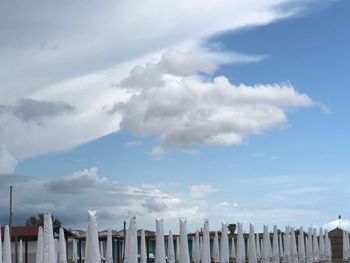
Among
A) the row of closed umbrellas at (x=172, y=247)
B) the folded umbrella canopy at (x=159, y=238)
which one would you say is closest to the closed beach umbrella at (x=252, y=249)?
the row of closed umbrellas at (x=172, y=247)

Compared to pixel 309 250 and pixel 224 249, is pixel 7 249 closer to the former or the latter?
pixel 224 249

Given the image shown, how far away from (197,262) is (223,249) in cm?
1108

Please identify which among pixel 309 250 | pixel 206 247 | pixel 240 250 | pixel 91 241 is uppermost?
pixel 91 241

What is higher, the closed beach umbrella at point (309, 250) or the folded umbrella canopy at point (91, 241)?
the folded umbrella canopy at point (91, 241)

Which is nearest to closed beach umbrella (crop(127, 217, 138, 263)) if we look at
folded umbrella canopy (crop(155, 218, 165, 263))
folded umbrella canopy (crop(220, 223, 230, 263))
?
folded umbrella canopy (crop(155, 218, 165, 263))

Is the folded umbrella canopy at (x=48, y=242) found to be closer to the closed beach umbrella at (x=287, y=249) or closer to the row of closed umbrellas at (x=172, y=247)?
the row of closed umbrellas at (x=172, y=247)

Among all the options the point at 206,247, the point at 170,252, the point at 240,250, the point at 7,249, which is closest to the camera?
the point at 7,249

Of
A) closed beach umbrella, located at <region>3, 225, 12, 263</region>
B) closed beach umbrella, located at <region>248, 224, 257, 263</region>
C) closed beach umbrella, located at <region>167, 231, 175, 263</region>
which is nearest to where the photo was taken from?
closed beach umbrella, located at <region>3, 225, 12, 263</region>

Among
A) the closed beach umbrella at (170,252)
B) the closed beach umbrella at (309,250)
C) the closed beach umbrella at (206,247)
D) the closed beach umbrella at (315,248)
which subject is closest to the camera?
the closed beach umbrella at (206,247)

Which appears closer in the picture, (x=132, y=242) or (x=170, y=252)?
(x=132, y=242)

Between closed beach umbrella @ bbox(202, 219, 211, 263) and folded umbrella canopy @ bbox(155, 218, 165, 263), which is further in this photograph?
closed beach umbrella @ bbox(202, 219, 211, 263)

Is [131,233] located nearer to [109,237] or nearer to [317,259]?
[109,237]

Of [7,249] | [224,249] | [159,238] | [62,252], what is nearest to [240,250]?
[224,249]

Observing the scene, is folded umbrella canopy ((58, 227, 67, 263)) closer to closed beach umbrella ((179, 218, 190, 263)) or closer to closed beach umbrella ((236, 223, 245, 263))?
closed beach umbrella ((179, 218, 190, 263))
